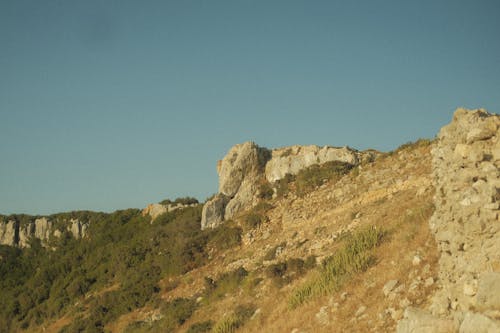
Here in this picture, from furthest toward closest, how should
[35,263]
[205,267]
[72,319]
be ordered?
[35,263]
[72,319]
[205,267]

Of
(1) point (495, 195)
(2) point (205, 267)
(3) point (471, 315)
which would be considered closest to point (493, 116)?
(1) point (495, 195)

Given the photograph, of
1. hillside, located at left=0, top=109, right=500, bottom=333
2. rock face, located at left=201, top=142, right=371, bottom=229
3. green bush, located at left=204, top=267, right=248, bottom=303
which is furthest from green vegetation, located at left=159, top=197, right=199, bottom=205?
green bush, located at left=204, top=267, right=248, bottom=303

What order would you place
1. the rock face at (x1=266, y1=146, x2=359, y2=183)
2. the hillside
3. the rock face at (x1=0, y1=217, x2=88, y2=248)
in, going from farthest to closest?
the rock face at (x1=0, y1=217, x2=88, y2=248)
the rock face at (x1=266, y1=146, x2=359, y2=183)
the hillside

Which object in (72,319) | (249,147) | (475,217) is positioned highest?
(249,147)

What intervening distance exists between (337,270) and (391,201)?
5811 millimetres

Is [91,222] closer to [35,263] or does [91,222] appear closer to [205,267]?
[35,263]

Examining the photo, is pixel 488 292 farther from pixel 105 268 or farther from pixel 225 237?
pixel 105 268

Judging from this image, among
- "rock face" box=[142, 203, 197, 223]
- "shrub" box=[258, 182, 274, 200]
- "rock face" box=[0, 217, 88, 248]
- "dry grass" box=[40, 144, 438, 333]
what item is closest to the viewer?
"dry grass" box=[40, 144, 438, 333]

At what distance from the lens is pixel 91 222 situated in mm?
44000

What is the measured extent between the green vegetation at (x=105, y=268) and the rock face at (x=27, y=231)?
1626 mm

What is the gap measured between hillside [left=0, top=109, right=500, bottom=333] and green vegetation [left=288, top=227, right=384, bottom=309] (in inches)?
2.0

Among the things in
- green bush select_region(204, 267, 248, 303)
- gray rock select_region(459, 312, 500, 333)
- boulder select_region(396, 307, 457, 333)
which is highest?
gray rock select_region(459, 312, 500, 333)

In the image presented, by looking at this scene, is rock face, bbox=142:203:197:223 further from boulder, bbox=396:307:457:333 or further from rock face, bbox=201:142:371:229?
boulder, bbox=396:307:457:333

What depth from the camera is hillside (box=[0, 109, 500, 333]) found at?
678 cm
